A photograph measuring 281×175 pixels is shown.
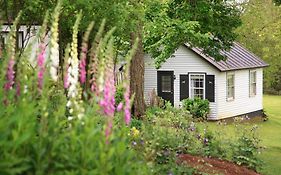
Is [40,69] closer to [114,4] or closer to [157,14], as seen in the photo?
[114,4]

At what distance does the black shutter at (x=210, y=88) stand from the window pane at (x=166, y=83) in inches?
92.6

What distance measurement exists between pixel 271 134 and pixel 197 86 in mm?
6099

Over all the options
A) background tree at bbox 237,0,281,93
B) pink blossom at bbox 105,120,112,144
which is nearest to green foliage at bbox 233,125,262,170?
pink blossom at bbox 105,120,112,144

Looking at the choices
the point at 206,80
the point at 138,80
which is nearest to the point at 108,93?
the point at 138,80

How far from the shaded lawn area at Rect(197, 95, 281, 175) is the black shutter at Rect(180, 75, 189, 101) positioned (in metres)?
2.88

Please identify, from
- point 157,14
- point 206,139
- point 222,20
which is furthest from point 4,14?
point 222,20

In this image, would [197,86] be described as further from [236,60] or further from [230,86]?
[236,60]

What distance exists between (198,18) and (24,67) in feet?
51.4

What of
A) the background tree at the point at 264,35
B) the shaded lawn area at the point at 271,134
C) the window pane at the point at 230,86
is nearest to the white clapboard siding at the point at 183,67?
the window pane at the point at 230,86

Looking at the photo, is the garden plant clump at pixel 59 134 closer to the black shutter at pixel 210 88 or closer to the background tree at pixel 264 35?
the black shutter at pixel 210 88

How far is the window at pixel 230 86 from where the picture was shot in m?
32.6

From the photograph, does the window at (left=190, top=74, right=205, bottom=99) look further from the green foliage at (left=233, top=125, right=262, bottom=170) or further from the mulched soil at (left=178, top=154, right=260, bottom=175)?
the mulched soil at (left=178, top=154, right=260, bottom=175)

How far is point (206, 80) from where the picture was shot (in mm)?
31828

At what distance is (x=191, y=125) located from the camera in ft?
41.3
